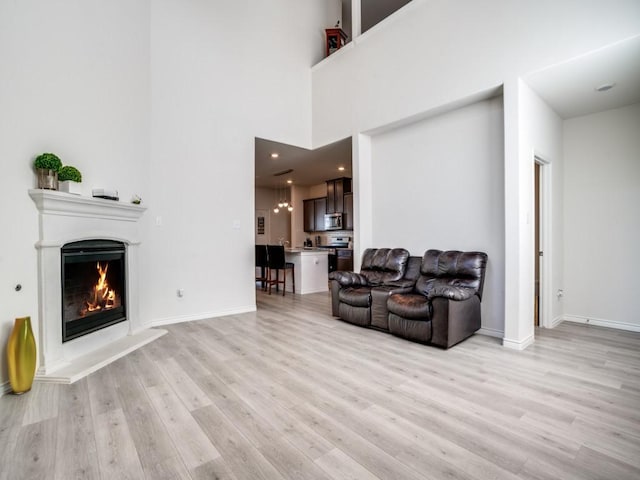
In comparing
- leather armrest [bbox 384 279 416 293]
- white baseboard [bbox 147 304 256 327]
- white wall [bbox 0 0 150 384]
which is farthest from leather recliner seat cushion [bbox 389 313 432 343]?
white wall [bbox 0 0 150 384]

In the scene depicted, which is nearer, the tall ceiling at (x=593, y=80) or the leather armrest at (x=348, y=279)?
the tall ceiling at (x=593, y=80)

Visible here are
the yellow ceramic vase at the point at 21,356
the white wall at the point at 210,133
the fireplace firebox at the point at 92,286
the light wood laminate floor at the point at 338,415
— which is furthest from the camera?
the white wall at the point at 210,133

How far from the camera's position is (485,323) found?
3.69 m

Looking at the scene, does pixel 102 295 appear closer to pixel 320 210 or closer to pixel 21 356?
pixel 21 356

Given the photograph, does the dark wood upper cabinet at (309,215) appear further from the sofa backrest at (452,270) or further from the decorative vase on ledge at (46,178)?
the decorative vase on ledge at (46,178)

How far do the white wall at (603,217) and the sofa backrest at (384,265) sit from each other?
2.27 m

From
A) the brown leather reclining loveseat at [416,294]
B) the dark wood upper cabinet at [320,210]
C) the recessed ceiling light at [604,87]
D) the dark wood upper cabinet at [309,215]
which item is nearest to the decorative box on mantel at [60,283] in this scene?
the brown leather reclining loveseat at [416,294]

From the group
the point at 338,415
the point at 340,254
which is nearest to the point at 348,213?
the point at 340,254

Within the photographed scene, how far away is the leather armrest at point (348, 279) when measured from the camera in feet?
13.8

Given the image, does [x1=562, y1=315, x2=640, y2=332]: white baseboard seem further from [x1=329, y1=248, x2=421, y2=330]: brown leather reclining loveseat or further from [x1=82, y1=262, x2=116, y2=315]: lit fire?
[x1=82, y1=262, x2=116, y2=315]: lit fire

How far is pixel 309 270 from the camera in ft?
21.6

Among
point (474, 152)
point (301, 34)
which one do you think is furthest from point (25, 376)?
point (301, 34)

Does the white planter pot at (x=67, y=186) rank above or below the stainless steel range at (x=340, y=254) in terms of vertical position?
above

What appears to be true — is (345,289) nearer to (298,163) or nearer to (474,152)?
(474,152)
